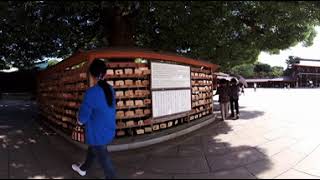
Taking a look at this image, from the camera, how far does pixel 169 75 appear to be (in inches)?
436

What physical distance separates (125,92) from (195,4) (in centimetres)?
277

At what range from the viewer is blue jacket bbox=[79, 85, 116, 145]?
5957mm

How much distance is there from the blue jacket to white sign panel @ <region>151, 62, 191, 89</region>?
438 cm

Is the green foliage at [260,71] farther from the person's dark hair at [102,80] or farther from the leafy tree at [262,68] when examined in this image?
the person's dark hair at [102,80]

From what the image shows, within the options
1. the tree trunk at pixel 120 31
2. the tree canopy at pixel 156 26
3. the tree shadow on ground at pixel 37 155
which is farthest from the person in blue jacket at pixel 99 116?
the tree trunk at pixel 120 31

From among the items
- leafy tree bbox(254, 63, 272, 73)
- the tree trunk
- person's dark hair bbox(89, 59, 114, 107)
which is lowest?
person's dark hair bbox(89, 59, 114, 107)

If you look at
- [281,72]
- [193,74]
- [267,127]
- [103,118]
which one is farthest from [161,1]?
[281,72]

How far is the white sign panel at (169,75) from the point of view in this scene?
1048cm

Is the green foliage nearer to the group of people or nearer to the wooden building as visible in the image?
the group of people

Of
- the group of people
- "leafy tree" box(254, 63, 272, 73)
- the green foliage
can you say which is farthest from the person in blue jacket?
"leafy tree" box(254, 63, 272, 73)

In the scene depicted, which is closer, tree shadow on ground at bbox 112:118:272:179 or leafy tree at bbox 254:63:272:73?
tree shadow on ground at bbox 112:118:272:179

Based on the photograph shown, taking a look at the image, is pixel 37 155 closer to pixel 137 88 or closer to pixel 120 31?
pixel 137 88

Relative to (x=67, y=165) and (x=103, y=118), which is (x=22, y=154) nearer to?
(x=67, y=165)

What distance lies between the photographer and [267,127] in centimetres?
1312
